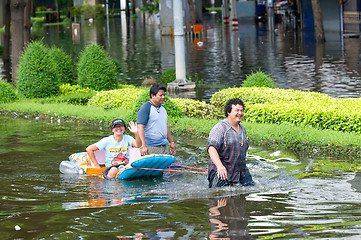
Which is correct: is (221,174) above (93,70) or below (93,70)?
below

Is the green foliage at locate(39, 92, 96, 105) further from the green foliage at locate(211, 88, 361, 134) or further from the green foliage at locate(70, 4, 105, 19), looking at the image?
the green foliage at locate(70, 4, 105, 19)

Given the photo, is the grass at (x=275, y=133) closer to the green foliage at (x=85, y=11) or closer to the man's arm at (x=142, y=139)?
the man's arm at (x=142, y=139)

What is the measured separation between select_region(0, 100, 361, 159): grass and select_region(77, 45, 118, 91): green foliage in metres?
2.51

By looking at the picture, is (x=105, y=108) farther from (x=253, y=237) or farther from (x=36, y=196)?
(x=253, y=237)

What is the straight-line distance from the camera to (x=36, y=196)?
831 cm

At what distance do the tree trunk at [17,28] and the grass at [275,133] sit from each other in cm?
444

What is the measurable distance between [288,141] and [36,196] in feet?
16.2

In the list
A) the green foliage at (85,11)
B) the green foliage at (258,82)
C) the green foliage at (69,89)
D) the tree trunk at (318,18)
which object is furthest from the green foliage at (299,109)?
the green foliage at (85,11)

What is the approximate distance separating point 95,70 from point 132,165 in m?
9.30

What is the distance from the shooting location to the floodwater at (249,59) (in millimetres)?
19839

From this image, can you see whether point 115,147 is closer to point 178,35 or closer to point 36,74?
point 36,74

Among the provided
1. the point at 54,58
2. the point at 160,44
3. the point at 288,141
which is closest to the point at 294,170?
the point at 288,141

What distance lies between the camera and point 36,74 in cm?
1728

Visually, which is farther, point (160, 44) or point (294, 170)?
point (160, 44)
